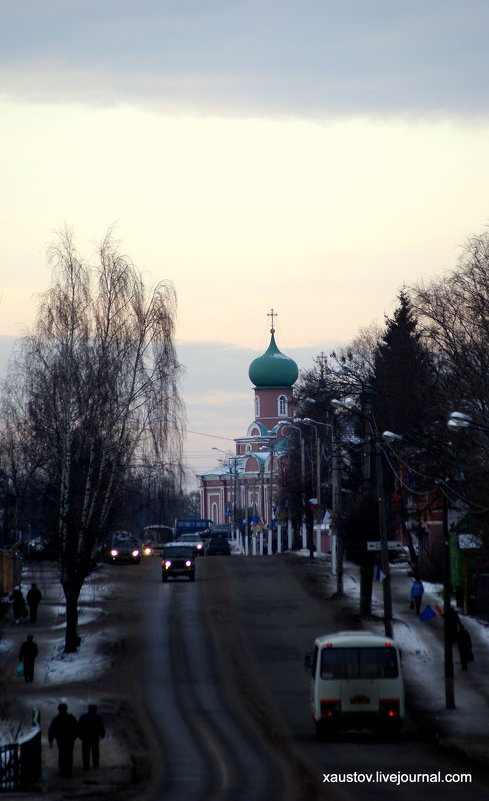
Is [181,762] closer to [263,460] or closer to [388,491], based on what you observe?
[388,491]

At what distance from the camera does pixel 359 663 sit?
23391 millimetres

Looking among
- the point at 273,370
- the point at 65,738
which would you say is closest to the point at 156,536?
the point at 273,370

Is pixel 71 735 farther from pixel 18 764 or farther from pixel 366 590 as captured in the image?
pixel 366 590

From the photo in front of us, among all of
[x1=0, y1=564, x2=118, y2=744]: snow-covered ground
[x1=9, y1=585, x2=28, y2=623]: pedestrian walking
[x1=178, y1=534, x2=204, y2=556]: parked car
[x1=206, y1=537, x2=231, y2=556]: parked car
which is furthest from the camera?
[x1=206, y1=537, x2=231, y2=556]: parked car

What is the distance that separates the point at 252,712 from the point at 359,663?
455cm

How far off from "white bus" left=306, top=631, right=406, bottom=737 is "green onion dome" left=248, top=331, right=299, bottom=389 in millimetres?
104381

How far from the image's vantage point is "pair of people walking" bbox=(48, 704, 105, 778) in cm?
1978

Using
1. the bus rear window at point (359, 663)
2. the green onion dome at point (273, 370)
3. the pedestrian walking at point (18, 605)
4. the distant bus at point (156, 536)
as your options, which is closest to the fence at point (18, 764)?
the bus rear window at point (359, 663)

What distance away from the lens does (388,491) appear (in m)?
64.1

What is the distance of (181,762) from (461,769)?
506cm

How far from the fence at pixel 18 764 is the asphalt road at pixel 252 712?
2084mm

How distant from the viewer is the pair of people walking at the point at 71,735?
1978 cm

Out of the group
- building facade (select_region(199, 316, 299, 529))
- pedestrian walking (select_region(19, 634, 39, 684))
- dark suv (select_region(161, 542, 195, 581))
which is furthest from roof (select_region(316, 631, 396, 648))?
building facade (select_region(199, 316, 299, 529))

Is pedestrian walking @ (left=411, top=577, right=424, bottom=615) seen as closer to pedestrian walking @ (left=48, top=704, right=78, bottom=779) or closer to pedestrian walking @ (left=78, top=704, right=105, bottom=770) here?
pedestrian walking @ (left=78, top=704, right=105, bottom=770)
